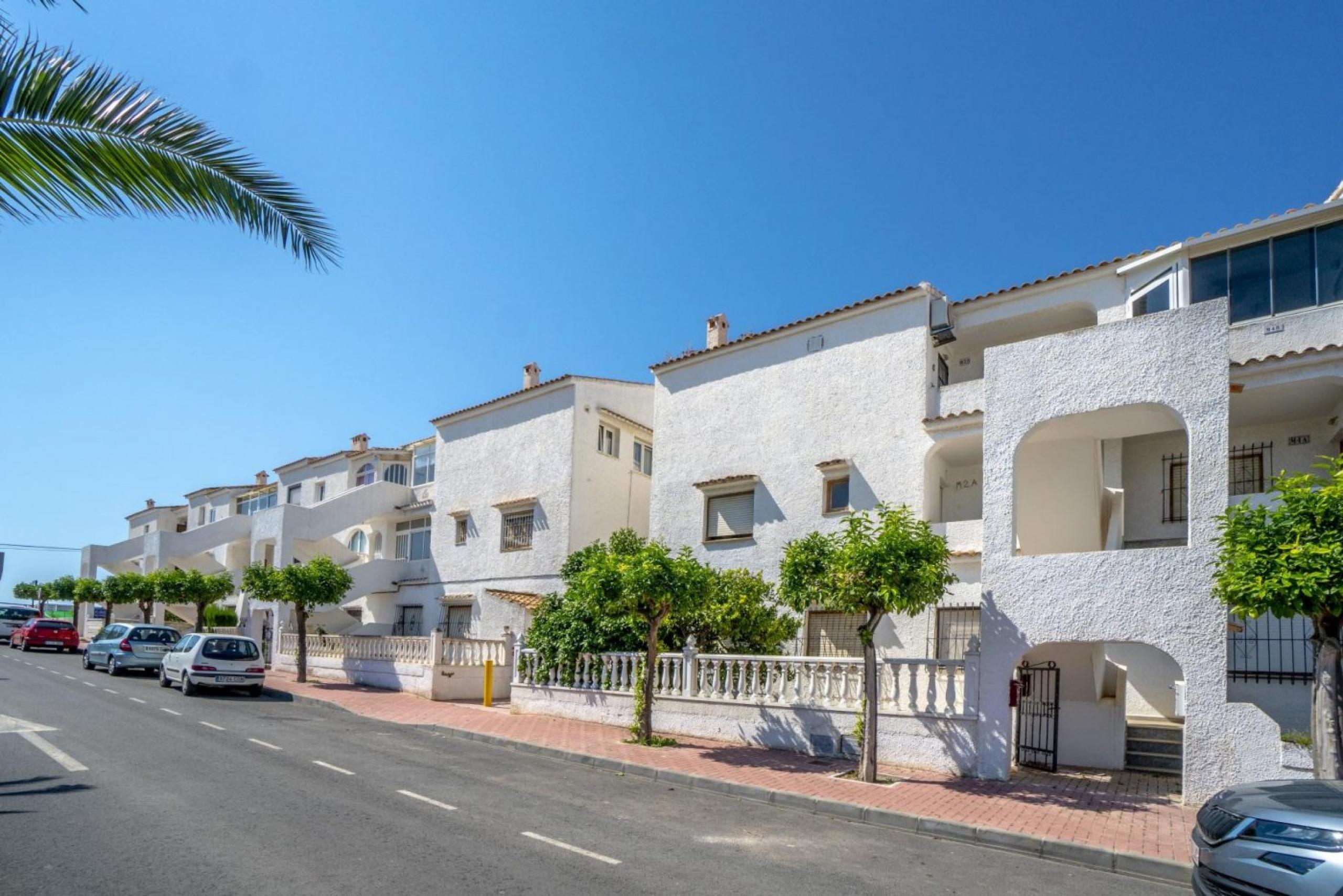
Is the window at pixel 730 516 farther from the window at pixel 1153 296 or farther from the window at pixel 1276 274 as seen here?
the window at pixel 1276 274

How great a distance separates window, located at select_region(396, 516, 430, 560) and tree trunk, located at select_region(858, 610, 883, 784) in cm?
2197

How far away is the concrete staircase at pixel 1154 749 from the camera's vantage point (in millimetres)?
13750

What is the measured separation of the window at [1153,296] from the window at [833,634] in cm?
773

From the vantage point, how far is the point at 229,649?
22.2 metres

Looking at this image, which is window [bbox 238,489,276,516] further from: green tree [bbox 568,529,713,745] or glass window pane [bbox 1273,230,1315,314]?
glass window pane [bbox 1273,230,1315,314]

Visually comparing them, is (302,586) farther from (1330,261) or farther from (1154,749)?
(1330,261)

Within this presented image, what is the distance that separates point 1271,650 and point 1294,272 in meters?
6.19

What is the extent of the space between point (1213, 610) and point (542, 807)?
8.33 meters

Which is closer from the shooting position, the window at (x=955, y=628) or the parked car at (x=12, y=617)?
the window at (x=955, y=628)

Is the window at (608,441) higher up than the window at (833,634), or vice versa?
the window at (608,441)

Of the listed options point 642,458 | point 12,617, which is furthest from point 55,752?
point 12,617

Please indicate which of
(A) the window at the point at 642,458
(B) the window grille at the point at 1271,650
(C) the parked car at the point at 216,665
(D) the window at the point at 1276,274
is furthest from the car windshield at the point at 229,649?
(D) the window at the point at 1276,274

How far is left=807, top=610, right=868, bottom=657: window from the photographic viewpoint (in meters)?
18.3

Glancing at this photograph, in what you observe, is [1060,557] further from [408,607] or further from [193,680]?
[408,607]
